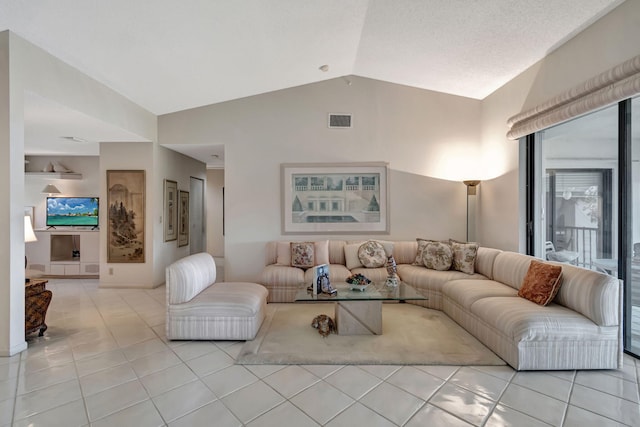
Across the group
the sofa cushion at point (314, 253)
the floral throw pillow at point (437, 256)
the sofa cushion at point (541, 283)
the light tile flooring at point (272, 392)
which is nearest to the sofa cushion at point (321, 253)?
the sofa cushion at point (314, 253)

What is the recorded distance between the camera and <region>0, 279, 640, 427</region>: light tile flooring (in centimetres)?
194

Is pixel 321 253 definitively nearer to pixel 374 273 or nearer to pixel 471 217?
pixel 374 273

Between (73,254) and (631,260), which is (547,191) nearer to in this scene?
(631,260)

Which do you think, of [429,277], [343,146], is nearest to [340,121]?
[343,146]

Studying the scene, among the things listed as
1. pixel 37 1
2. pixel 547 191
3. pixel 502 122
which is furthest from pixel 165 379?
pixel 502 122

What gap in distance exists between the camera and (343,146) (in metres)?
5.20

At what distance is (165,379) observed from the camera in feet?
7.86

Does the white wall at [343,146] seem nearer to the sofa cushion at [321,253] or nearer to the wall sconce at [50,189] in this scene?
the sofa cushion at [321,253]

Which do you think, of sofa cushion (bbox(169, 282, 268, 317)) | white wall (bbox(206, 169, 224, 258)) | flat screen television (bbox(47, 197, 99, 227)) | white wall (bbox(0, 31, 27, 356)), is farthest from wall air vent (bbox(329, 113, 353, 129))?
flat screen television (bbox(47, 197, 99, 227))

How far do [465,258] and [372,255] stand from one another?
1.22m

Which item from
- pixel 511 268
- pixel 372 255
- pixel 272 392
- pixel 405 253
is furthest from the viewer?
pixel 405 253

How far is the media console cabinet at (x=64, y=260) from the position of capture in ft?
19.2

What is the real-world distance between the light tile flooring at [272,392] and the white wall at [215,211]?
5.64m

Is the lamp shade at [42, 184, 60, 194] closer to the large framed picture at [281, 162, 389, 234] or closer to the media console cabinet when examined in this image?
the media console cabinet
